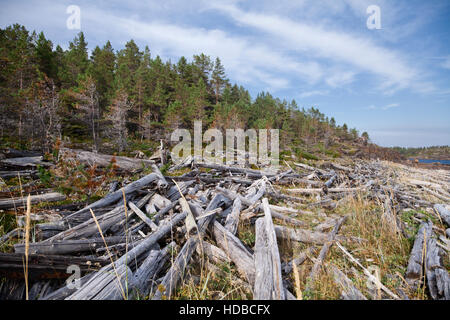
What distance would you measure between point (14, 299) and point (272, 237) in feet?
12.0

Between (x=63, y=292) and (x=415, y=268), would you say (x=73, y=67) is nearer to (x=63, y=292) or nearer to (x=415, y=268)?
(x=63, y=292)

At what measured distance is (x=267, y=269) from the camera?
7.74 ft

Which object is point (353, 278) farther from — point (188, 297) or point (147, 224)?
point (147, 224)

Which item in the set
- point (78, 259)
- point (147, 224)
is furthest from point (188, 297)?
point (147, 224)

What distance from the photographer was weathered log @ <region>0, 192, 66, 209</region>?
13.5ft

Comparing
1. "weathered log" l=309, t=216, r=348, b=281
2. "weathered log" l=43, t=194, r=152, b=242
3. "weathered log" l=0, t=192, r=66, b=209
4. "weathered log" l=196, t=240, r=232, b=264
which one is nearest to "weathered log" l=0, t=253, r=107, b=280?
"weathered log" l=43, t=194, r=152, b=242

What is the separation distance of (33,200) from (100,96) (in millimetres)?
27667

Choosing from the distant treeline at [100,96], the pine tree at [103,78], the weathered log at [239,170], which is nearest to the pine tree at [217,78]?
the distant treeline at [100,96]

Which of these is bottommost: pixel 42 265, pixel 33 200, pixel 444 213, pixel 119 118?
pixel 42 265

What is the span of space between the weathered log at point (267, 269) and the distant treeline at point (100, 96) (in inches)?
378

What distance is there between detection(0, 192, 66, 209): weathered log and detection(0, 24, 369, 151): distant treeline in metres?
4.07

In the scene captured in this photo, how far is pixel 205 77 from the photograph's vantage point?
44.9 metres

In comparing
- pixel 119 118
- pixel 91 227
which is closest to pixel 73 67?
pixel 119 118

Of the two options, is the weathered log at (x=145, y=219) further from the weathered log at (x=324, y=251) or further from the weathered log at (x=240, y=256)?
the weathered log at (x=324, y=251)
